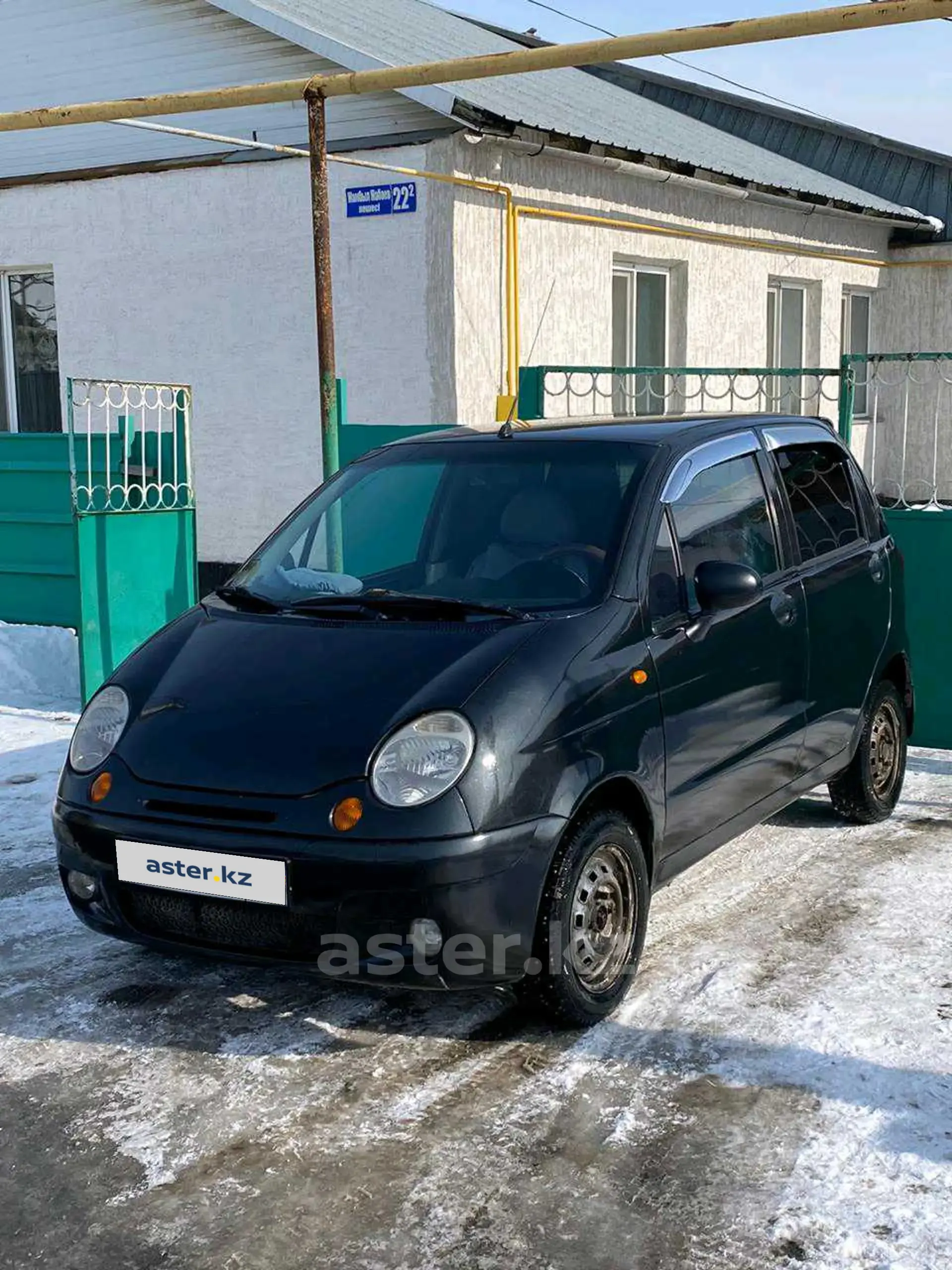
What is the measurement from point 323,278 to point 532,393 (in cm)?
259

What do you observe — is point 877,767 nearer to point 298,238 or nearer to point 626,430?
point 626,430

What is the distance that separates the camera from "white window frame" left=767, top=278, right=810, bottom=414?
48.9 feet

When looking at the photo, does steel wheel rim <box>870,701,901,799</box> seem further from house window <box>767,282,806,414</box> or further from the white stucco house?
house window <box>767,282,806,414</box>

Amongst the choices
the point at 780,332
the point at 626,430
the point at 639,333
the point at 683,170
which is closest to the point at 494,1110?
the point at 626,430

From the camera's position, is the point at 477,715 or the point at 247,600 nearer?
the point at 477,715

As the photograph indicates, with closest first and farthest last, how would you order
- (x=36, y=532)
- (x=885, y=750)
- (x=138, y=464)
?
(x=885, y=750) → (x=138, y=464) → (x=36, y=532)

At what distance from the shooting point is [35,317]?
42.6ft

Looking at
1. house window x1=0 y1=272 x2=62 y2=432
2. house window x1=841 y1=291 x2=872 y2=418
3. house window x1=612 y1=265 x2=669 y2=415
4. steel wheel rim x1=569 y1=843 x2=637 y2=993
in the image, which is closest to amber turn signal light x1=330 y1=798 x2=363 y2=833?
steel wheel rim x1=569 y1=843 x2=637 y2=993

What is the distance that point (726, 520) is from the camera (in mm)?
4898

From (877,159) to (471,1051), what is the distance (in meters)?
17.7

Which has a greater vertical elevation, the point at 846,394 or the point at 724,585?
the point at 846,394

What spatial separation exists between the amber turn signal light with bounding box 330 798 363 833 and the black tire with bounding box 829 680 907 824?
283cm

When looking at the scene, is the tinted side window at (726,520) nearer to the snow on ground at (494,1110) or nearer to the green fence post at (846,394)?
the snow on ground at (494,1110)

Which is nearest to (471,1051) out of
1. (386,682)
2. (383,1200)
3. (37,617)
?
(383,1200)
